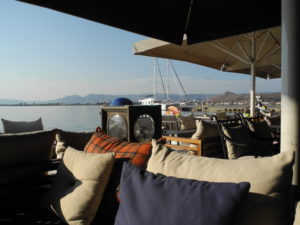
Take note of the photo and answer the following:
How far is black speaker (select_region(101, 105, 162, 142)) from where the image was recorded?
265 centimetres

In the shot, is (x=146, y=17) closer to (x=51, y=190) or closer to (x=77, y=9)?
(x=77, y=9)

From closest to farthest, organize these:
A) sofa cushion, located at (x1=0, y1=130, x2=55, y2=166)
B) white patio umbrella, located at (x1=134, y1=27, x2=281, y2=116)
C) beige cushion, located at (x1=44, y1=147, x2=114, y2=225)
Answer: beige cushion, located at (x1=44, y1=147, x2=114, y2=225), sofa cushion, located at (x1=0, y1=130, x2=55, y2=166), white patio umbrella, located at (x1=134, y1=27, x2=281, y2=116)

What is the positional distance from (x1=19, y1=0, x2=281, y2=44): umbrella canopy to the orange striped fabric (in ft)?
3.13

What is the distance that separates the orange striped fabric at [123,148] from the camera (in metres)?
1.45

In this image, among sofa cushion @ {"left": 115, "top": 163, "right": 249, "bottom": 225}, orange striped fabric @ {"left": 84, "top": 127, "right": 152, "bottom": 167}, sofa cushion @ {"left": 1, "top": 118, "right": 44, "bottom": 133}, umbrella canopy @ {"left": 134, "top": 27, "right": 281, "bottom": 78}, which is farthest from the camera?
umbrella canopy @ {"left": 134, "top": 27, "right": 281, "bottom": 78}

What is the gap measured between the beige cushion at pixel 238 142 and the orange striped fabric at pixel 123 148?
54.7 inches

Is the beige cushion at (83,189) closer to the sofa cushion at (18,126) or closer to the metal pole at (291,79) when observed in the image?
the metal pole at (291,79)

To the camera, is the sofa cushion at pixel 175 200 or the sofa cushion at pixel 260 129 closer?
the sofa cushion at pixel 175 200

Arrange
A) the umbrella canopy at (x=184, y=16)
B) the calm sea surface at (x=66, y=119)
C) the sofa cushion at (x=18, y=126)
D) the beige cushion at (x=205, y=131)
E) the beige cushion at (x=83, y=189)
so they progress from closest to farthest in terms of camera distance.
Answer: the beige cushion at (x=83, y=189) → the umbrella canopy at (x=184, y=16) → the beige cushion at (x=205, y=131) → the sofa cushion at (x=18, y=126) → the calm sea surface at (x=66, y=119)

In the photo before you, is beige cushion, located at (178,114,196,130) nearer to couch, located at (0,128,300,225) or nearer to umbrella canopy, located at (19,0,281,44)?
umbrella canopy, located at (19,0,281,44)

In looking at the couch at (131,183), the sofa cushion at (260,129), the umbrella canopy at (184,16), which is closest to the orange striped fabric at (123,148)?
the couch at (131,183)

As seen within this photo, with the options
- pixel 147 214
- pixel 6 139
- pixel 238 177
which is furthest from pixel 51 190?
pixel 238 177

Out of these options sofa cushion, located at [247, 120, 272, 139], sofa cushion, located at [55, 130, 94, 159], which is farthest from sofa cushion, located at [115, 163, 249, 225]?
sofa cushion, located at [247, 120, 272, 139]

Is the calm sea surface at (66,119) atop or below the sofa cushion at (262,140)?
below
